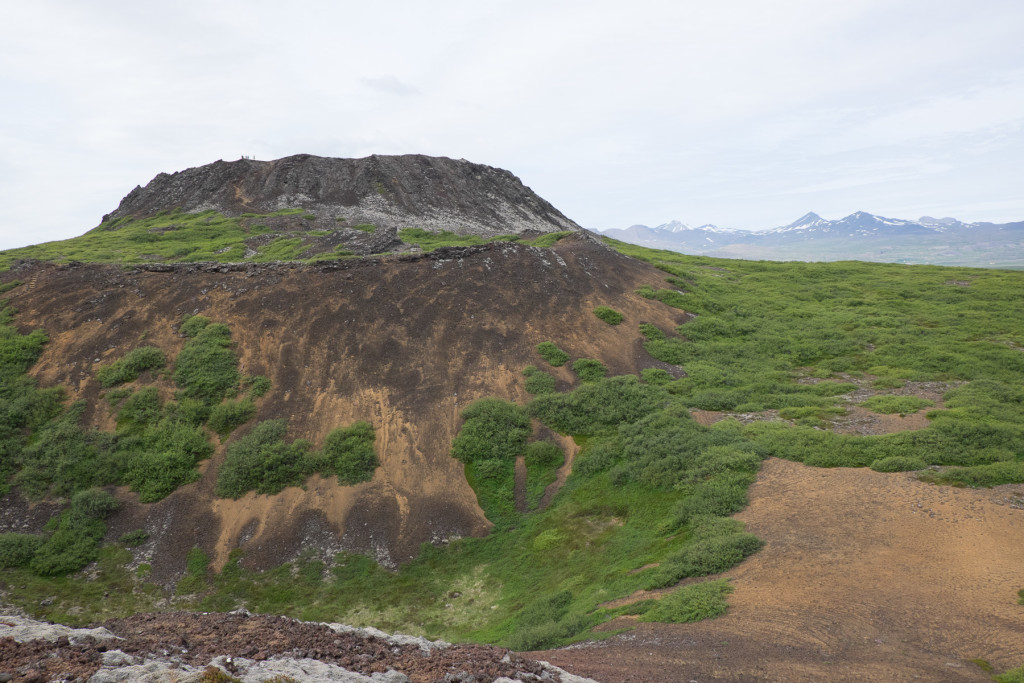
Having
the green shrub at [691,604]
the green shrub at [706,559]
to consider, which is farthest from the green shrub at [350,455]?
the green shrub at [691,604]

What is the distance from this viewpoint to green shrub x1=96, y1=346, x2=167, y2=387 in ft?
82.7

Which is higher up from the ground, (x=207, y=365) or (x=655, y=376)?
(x=207, y=365)

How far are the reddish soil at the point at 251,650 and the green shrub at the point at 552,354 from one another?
18.3 meters

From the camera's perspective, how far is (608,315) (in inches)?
1281

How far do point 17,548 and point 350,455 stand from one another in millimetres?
12213

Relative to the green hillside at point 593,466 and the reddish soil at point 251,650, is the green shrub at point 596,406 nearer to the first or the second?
the green hillside at point 593,466

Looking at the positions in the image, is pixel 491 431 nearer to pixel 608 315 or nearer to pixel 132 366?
pixel 608 315

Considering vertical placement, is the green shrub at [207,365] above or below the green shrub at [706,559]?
above

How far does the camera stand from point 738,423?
21672mm

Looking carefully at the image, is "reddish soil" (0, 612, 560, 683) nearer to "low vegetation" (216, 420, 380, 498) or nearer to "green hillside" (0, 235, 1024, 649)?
"green hillside" (0, 235, 1024, 649)

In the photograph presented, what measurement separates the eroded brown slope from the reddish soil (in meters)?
7.75

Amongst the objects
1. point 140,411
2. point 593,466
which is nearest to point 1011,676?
point 593,466

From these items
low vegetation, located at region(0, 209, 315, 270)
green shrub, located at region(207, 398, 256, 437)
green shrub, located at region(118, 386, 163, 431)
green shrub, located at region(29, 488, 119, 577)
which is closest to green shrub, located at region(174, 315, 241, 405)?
green shrub, located at region(207, 398, 256, 437)

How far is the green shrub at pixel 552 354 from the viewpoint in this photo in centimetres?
2828
